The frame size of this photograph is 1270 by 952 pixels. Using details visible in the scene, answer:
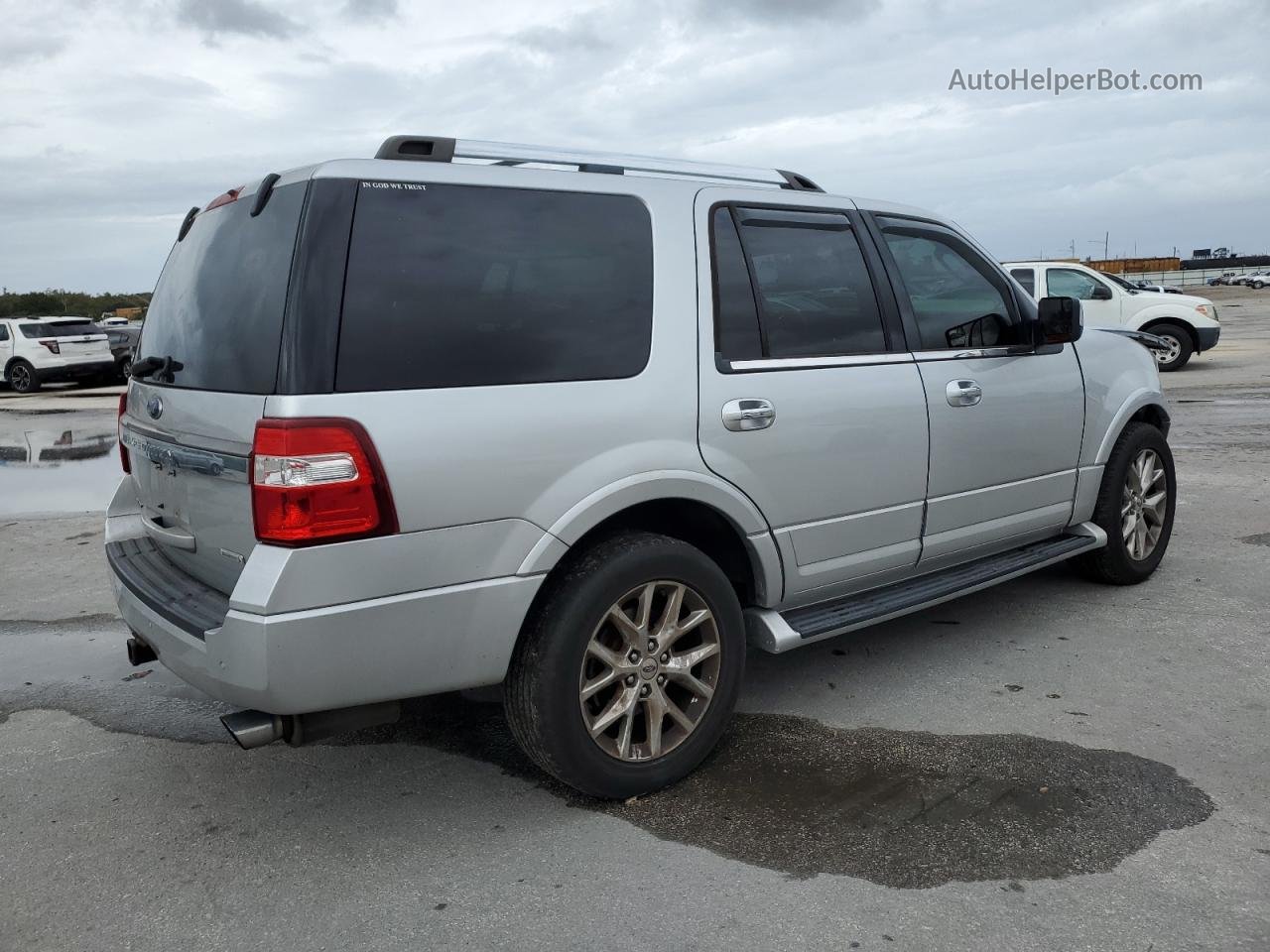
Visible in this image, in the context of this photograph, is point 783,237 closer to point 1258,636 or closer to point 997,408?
point 997,408

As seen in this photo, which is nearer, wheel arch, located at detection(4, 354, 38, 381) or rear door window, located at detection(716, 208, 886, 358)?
rear door window, located at detection(716, 208, 886, 358)

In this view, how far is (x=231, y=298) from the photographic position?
3.20m

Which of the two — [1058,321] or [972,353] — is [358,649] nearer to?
[972,353]

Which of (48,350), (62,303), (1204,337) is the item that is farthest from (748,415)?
(62,303)

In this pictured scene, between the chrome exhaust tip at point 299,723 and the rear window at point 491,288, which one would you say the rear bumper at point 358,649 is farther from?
the rear window at point 491,288

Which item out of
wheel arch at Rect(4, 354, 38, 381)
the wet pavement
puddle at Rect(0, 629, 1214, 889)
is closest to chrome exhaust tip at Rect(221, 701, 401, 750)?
puddle at Rect(0, 629, 1214, 889)

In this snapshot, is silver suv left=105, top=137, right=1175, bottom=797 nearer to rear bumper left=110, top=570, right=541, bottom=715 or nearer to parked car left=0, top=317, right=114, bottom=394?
rear bumper left=110, top=570, right=541, bottom=715

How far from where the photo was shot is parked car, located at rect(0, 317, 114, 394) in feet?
73.5

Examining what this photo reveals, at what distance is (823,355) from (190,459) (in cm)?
209

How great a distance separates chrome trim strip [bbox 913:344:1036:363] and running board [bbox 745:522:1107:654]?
2.83 feet

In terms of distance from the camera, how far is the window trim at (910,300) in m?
4.23

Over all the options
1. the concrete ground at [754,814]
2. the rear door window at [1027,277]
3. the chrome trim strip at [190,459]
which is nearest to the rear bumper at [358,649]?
the chrome trim strip at [190,459]

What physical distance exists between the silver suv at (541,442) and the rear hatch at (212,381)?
0.05ft

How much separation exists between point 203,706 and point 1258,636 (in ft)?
14.3
